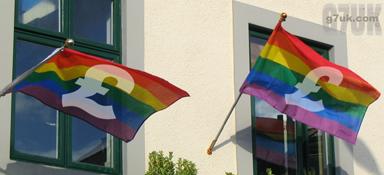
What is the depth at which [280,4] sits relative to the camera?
11.6 metres

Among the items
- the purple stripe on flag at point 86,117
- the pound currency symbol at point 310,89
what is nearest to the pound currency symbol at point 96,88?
the purple stripe on flag at point 86,117

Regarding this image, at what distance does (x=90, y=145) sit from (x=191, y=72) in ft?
4.66

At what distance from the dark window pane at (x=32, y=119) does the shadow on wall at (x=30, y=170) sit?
0.48 ft

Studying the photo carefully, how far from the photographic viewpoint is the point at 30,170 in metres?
9.02

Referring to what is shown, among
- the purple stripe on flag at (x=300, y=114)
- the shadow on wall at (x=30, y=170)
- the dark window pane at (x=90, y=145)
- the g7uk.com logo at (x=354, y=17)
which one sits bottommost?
the shadow on wall at (x=30, y=170)

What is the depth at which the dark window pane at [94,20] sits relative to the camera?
994 cm

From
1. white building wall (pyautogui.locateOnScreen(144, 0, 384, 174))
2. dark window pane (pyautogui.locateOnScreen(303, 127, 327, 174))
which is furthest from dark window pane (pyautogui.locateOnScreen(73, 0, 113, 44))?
dark window pane (pyautogui.locateOnScreen(303, 127, 327, 174))

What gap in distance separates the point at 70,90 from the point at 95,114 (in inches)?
11.9

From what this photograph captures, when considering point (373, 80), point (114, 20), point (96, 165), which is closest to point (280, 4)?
point (373, 80)

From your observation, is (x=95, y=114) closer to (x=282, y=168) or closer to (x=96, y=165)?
(x=96, y=165)

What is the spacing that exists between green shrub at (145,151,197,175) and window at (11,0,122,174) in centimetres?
32

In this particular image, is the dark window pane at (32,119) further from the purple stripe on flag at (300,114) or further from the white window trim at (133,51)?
the purple stripe on flag at (300,114)

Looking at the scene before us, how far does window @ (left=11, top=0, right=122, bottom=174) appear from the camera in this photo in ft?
30.3

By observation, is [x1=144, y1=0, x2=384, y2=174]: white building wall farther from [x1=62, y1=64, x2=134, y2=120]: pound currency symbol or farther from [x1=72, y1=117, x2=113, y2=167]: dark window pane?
[x1=62, y1=64, x2=134, y2=120]: pound currency symbol
